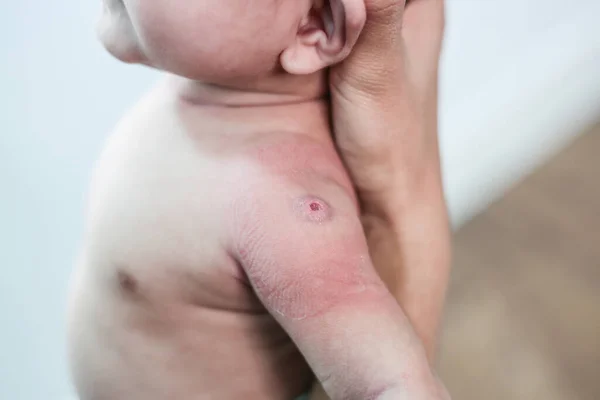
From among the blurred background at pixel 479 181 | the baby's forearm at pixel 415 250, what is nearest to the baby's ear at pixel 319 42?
the baby's forearm at pixel 415 250

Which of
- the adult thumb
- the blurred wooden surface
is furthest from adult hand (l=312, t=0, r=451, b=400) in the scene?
the blurred wooden surface

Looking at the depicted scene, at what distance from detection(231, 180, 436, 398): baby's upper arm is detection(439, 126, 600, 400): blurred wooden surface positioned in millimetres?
495

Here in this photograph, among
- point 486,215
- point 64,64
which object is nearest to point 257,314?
point 64,64

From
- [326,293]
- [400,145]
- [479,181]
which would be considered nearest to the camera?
[326,293]

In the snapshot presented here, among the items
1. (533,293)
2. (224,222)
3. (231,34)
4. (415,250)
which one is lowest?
(533,293)

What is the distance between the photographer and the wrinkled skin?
1.32 feet

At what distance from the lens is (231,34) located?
1.34ft

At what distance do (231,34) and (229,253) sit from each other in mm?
141

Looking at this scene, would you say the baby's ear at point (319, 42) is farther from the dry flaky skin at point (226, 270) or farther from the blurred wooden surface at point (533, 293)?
the blurred wooden surface at point (533, 293)

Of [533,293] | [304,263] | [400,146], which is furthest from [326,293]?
[533,293]

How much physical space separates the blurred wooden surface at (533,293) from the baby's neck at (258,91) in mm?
527

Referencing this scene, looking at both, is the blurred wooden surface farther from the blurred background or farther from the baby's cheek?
the baby's cheek

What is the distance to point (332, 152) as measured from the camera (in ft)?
1.60

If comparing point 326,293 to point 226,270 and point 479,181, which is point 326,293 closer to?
point 226,270
